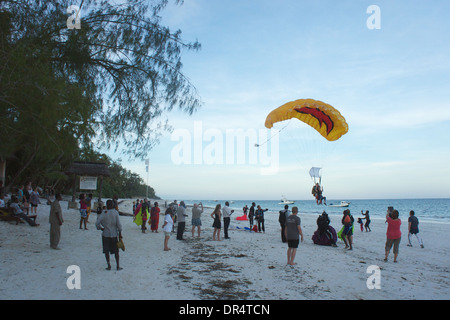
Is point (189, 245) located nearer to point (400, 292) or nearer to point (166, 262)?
point (166, 262)

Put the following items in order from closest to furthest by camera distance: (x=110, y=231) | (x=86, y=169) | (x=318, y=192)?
(x=110, y=231), (x=318, y=192), (x=86, y=169)

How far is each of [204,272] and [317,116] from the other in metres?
8.98

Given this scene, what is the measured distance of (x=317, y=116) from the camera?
13477 millimetres

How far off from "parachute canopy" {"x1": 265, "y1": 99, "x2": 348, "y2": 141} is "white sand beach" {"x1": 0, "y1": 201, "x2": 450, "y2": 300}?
16.4 ft

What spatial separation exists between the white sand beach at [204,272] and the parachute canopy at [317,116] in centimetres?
500

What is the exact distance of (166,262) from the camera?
27.8 ft

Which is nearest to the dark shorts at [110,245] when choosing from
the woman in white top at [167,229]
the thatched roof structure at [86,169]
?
the woman in white top at [167,229]

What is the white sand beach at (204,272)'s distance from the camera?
19.6ft

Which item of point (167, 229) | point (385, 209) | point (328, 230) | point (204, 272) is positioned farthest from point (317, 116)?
point (385, 209)

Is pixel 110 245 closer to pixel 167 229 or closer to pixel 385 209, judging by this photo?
pixel 167 229
